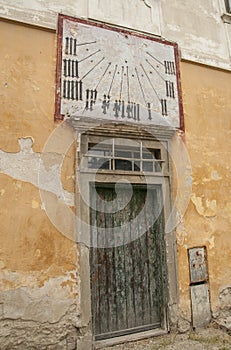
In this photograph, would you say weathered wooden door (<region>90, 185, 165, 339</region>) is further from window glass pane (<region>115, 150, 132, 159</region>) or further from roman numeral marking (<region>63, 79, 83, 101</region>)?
roman numeral marking (<region>63, 79, 83, 101</region>)

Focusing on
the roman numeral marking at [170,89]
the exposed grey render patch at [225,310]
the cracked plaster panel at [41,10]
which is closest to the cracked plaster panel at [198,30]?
the roman numeral marking at [170,89]

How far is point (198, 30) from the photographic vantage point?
15.7 ft

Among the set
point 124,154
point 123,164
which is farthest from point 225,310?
point 124,154

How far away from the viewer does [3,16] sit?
140 inches

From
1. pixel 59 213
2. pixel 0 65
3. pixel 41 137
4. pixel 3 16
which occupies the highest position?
pixel 3 16

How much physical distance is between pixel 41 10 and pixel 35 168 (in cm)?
212

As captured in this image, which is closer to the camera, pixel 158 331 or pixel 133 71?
pixel 158 331

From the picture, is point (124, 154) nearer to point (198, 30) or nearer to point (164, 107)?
point (164, 107)

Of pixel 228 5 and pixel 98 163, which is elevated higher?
pixel 228 5

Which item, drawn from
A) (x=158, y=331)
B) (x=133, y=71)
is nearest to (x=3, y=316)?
(x=158, y=331)

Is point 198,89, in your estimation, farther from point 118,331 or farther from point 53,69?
point 118,331

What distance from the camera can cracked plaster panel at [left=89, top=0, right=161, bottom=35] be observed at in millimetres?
→ 4148

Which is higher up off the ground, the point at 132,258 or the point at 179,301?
the point at 132,258

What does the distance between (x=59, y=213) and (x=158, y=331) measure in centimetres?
191
